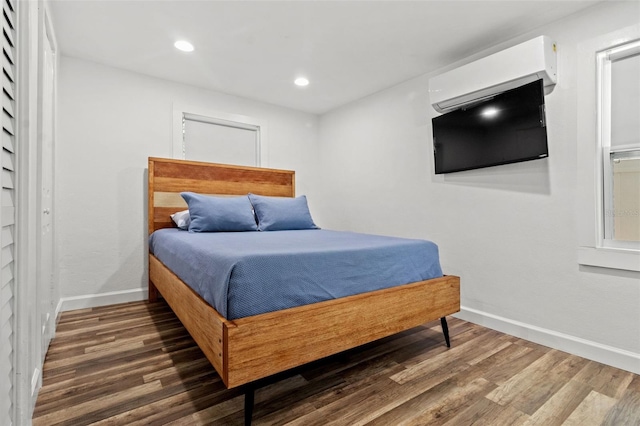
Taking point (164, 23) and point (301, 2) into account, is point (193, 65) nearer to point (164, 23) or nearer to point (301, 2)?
point (164, 23)

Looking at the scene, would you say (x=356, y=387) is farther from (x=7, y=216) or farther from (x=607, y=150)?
(x=607, y=150)

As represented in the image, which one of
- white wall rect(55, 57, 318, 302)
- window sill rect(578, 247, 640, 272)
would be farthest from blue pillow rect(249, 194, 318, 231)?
window sill rect(578, 247, 640, 272)

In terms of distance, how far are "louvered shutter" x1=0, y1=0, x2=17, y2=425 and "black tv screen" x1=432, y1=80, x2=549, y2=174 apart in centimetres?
280

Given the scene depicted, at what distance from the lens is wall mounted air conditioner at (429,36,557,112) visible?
2178 mm

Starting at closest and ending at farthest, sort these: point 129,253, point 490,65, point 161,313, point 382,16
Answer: point 382,16 → point 490,65 → point 161,313 → point 129,253

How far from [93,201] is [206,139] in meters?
1.32

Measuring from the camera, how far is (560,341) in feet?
7.27

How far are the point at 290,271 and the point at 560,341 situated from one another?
202 centimetres

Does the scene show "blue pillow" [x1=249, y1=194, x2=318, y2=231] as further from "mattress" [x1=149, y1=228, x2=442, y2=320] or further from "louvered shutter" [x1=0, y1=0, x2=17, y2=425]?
"louvered shutter" [x1=0, y1=0, x2=17, y2=425]

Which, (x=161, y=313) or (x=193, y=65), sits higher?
(x=193, y=65)

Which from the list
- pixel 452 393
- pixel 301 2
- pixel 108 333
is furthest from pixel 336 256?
pixel 108 333

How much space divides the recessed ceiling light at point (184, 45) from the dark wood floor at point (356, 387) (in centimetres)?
231

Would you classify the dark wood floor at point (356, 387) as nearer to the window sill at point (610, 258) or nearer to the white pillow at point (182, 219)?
the window sill at point (610, 258)

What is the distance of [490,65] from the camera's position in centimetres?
246
